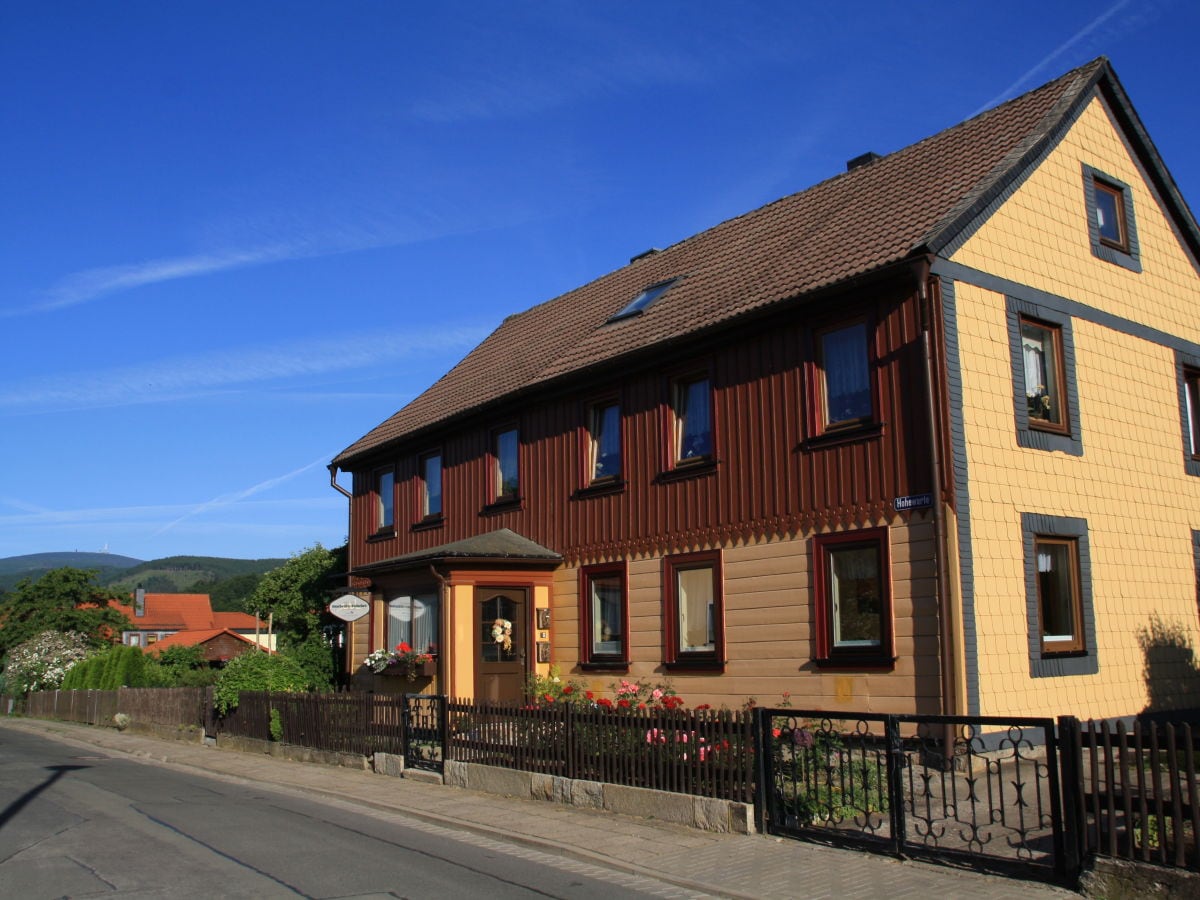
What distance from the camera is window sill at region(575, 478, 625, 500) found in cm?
1864

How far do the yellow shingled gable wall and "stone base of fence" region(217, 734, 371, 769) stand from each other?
9436 mm

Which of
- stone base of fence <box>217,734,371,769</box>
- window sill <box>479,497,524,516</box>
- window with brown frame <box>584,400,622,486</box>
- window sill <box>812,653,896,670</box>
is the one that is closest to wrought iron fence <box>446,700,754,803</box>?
stone base of fence <box>217,734,371,769</box>

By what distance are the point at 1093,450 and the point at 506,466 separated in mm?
10763

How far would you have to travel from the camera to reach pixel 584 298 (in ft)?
82.4

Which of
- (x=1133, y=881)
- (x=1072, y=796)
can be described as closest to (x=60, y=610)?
(x=1072, y=796)

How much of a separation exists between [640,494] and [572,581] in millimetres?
2370

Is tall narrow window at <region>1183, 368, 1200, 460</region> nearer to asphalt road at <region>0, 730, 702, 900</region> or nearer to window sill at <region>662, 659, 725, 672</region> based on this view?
window sill at <region>662, 659, 725, 672</region>

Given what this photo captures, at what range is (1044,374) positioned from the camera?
50.2ft

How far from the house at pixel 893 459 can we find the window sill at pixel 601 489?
2.9 inches

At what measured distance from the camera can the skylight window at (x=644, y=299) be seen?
20288mm

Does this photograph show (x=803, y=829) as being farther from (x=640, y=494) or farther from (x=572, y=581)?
(x=572, y=581)

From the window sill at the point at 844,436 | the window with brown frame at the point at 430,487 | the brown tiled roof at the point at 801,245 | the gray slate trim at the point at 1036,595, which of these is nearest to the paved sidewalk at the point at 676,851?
the gray slate trim at the point at 1036,595

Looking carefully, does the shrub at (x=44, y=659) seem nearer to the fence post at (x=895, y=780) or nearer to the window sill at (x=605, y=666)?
the window sill at (x=605, y=666)

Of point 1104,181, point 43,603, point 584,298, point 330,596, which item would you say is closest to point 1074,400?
point 1104,181
